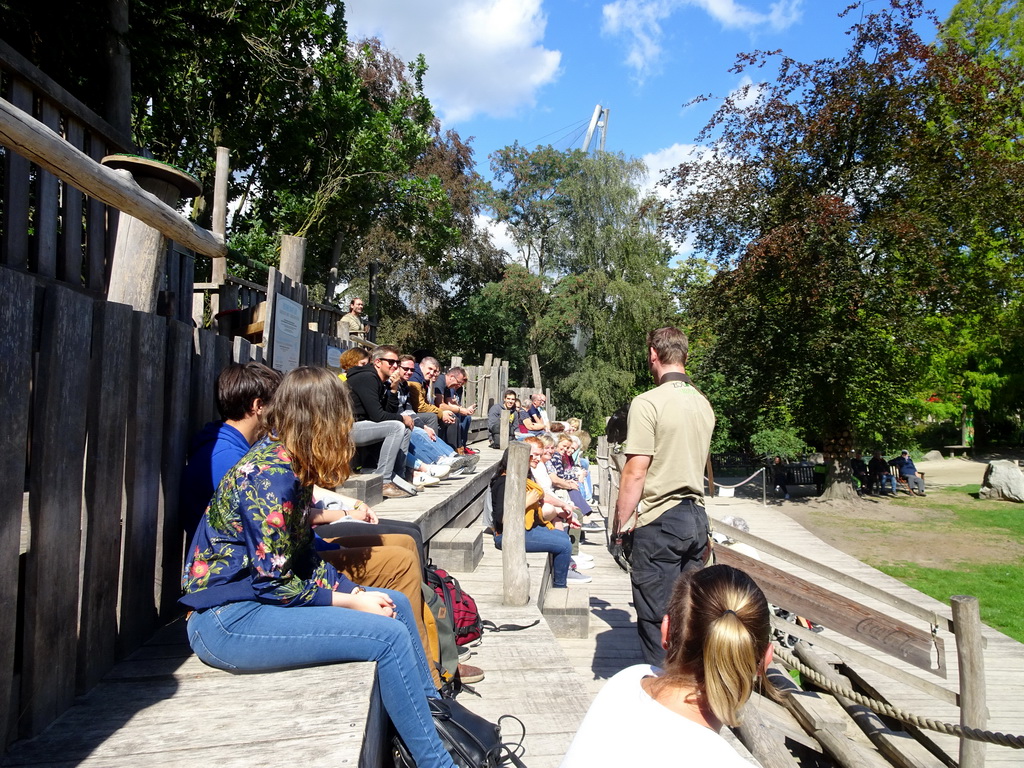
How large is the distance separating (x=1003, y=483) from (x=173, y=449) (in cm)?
2405

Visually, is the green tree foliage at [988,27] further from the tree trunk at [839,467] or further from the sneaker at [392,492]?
Result: the sneaker at [392,492]

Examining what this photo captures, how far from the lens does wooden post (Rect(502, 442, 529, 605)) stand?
16.5ft

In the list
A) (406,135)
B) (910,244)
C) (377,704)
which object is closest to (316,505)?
(377,704)

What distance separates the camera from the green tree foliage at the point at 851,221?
62.9 ft

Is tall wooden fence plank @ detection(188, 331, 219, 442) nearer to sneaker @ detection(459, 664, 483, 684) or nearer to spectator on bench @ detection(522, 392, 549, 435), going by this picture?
sneaker @ detection(459, 664, 483, 684)

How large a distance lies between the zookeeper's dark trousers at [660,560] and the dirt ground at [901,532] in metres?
12.0

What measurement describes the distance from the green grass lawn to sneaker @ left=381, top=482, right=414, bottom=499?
28.4 feet

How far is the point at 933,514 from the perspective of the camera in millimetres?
19703

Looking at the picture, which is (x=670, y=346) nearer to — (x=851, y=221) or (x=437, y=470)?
(x=437, y=470)

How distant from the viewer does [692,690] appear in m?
1.92

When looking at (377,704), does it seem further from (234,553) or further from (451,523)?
(451,523)

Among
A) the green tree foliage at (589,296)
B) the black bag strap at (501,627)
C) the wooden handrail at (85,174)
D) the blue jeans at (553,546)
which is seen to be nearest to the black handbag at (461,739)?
the black bag strap at (501,627)

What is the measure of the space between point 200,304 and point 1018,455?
38922 millimetres

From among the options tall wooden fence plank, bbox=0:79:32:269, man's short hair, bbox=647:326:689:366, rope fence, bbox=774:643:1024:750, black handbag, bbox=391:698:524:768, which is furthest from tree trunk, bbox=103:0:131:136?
rope fence, bbox=774:643:1024:750
